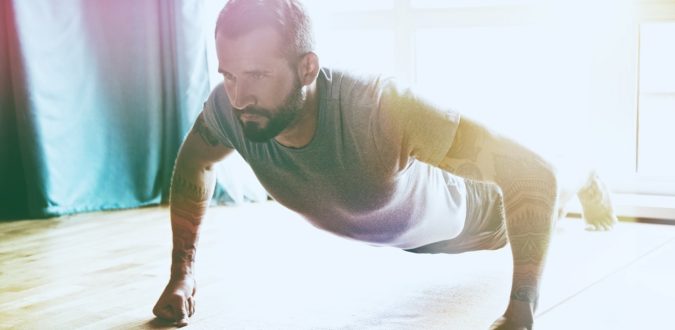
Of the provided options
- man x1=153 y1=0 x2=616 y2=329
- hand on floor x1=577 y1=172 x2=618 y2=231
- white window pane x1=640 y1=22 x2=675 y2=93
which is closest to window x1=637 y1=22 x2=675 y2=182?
white window pane x1=640 y1=22 x2=675 y2=93

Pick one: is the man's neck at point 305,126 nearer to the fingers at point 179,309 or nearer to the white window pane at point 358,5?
the fingers at point 179,309

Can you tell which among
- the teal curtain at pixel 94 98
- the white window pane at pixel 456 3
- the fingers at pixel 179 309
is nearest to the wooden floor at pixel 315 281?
the fingers at pixel 179 309

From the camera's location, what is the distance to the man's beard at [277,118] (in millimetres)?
1447

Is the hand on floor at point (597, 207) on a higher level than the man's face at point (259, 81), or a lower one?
lower

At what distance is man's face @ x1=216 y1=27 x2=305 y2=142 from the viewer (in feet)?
4.58

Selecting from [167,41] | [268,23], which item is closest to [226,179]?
[167,41]

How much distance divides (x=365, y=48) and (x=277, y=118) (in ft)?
6.89

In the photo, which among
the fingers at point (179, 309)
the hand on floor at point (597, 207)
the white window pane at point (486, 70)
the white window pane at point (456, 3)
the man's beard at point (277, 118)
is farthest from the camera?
the white window pane at point (486, 70)

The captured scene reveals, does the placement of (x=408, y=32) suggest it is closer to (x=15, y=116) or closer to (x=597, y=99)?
(x=597, y=99)

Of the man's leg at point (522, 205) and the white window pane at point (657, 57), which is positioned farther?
the white window pane at point (657, 57)

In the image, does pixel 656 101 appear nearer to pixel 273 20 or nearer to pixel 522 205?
pixel 522 205

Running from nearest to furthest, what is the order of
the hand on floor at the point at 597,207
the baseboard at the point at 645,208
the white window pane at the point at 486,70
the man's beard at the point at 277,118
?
1. the man's beard at the point at 277,118
2. the hand on floor at the point at 597,207
3. the baseboard at the point at 645,208
4. the white window pane at the point at 486,70

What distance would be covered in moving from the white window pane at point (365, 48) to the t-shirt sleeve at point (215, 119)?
67.3 inches

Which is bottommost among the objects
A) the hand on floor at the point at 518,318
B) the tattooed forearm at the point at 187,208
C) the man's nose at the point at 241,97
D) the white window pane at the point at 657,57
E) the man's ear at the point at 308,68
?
the hand on floor at the point at 518,318
